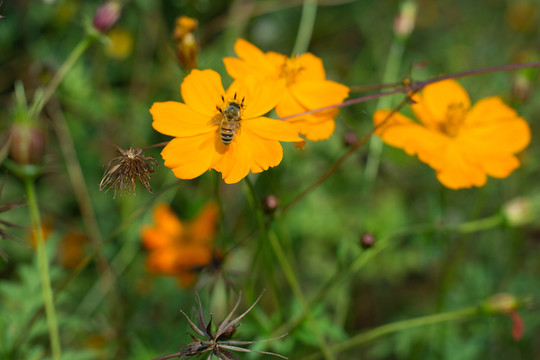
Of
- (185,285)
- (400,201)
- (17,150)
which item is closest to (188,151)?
(17,150)

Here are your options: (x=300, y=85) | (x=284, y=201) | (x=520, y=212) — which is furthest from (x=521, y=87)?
(x=284, y=201)

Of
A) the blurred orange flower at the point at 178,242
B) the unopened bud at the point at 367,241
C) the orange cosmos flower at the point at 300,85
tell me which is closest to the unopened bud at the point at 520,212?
the unopened bud at the point at 367,241

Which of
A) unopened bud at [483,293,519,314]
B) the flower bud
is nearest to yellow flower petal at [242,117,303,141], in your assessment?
the flower bud

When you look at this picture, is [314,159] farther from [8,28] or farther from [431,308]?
[8,28]

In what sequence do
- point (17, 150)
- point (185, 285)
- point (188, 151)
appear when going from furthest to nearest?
point (185, 285)
point (17, 150)
point (188, 151)

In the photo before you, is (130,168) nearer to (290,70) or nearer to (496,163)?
(290,70)

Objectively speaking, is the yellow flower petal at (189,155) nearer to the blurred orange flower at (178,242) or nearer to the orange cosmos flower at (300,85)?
the orange cosmos flower at (300,85)
